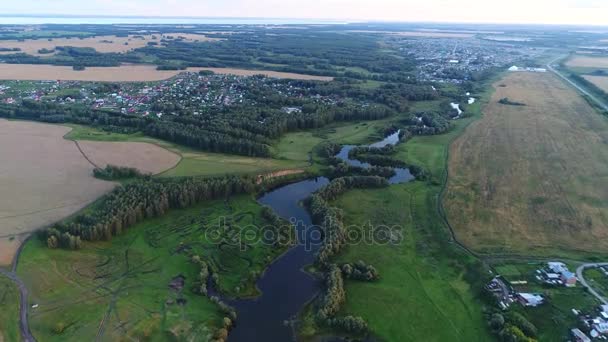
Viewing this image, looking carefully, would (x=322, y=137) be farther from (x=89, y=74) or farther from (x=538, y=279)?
(x=89, y=74)

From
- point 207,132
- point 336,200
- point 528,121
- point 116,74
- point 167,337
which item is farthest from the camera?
point 116,74

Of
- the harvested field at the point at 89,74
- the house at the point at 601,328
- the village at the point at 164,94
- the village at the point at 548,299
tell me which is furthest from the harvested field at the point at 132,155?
the harvested field at the point at 89,74

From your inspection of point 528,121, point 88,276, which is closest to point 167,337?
point 88,276

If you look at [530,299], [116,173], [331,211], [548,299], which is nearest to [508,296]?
[530,299]

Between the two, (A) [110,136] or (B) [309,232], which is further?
(A) [110,136]

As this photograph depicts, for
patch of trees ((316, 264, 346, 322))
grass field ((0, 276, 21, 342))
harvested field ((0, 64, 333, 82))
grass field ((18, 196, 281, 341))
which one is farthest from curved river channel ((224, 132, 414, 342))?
harvested field ((0, 64, 333, 82))

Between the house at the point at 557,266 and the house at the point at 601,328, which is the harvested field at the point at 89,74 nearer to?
the house at the point at 557,266

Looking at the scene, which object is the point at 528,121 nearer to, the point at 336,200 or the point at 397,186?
the point at 397,186
